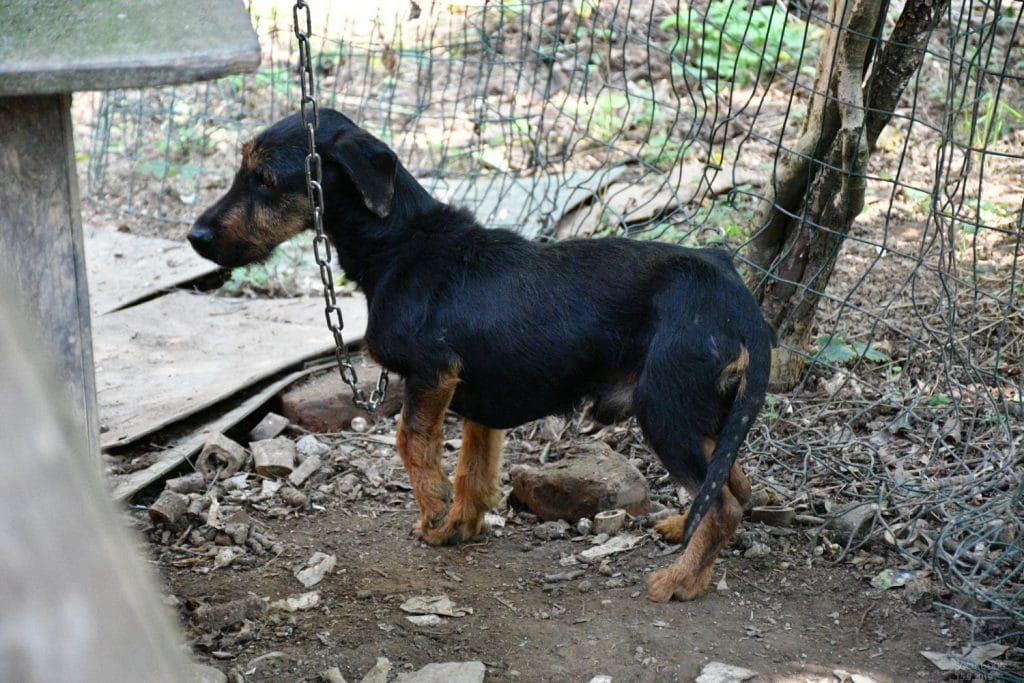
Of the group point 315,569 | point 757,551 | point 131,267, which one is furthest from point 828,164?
point 131,267

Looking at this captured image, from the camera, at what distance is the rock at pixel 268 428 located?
19.5 feet

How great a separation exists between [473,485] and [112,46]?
2.71 meters

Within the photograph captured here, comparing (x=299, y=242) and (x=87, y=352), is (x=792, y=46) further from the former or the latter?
(x=87, y=352)

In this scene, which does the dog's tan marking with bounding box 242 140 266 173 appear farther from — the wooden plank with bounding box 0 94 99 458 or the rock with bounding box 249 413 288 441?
the rock with bounding box 249 413 288 441

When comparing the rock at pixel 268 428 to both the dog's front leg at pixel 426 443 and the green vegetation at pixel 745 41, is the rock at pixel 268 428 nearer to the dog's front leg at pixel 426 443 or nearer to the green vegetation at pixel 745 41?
the dog's front leg at pixel 426 443

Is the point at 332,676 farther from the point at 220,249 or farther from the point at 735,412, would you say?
the point at 220,249

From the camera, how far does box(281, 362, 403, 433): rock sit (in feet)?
20.0

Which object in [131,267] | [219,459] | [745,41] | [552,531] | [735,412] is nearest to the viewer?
[735,412]

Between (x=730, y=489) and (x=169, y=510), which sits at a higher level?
(x=730, y=489)

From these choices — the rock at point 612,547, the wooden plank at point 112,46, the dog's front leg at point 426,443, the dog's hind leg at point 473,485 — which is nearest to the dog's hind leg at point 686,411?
the rock at point 612,547

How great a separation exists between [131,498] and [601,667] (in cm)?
252

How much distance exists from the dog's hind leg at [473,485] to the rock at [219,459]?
47.7 inches

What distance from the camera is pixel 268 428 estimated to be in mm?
5949

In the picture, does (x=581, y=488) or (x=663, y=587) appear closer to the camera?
(x=663, y=587)
